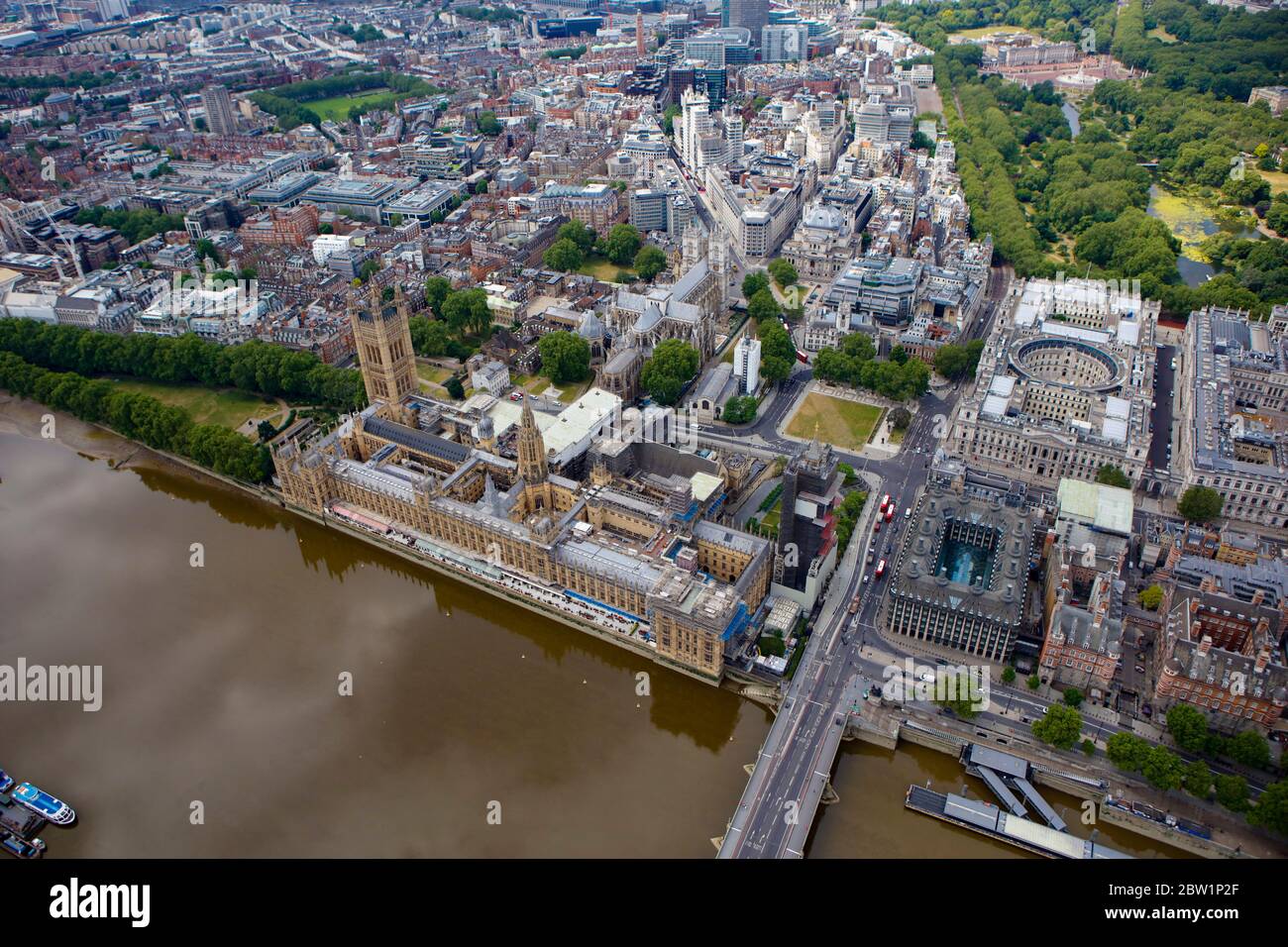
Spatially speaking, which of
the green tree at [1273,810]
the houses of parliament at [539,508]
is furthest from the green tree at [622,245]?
the green tree at [1273,810]

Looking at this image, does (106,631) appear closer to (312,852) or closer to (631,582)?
(312,852)

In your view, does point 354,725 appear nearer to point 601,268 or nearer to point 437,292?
point 437,292

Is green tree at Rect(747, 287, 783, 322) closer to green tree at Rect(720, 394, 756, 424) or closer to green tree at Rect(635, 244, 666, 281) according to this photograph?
green tree at Rect(635, 244, 666, 281)

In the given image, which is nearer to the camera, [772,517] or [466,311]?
[772,517]

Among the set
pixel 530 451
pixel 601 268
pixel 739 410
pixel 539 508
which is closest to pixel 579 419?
pixel 539 508

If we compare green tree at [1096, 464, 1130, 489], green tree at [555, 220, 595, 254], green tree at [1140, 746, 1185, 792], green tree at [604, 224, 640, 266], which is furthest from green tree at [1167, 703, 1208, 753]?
green tree at [555, 220, 595, 254]

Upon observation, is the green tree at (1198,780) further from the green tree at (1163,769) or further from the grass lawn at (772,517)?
the grass lawn at (772,517)
